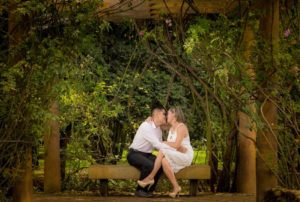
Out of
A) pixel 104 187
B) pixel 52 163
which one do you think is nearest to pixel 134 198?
pixel 104 187

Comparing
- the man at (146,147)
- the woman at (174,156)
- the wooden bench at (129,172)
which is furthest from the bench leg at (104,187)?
the woman at (174,156)

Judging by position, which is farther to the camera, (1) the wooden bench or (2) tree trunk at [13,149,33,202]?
(1) the wooden bench

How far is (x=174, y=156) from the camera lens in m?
7.93

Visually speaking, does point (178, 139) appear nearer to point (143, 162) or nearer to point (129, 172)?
point (143, 162)

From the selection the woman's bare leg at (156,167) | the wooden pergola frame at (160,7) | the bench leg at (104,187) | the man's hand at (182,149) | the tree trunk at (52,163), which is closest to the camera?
the woman's bare leg at (156,167)

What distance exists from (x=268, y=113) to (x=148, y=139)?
2.44m

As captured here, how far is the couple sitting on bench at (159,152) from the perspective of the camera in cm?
788

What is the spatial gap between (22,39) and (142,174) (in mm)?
3276

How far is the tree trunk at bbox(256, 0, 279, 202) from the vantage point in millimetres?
5918

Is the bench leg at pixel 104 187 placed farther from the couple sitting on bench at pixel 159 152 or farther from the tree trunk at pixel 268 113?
the tree trunk at pixel 268 113

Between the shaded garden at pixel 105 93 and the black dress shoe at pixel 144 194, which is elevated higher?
the shaded garden at pixel 105 93

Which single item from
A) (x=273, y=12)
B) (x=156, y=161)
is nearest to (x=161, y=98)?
(x=156, y=161)

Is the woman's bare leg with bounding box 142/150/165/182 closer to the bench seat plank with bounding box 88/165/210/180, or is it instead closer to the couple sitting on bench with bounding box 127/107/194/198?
the couple sitting on bench with bounding box 127/107/194/198

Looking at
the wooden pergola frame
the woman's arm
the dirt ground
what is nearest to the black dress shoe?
the dirt ground
